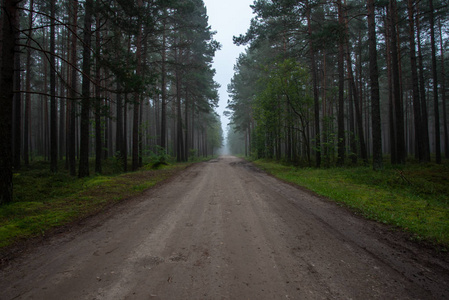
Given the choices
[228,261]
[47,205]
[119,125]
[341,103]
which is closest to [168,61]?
[119,125]

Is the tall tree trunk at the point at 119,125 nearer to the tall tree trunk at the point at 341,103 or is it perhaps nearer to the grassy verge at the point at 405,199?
the grassy verge at the point at 405,199

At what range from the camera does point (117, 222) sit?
4254 mm

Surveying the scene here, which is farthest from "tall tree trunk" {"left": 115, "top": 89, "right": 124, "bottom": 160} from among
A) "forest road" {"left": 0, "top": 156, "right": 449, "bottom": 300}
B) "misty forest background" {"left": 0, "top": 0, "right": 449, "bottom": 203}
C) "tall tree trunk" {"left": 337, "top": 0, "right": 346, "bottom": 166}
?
"tall tree trunk" {"left": 337, "top": 0, "right": 346, "bottom": 166}

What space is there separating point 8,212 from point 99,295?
471 cm

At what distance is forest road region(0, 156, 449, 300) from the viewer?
7.05ft

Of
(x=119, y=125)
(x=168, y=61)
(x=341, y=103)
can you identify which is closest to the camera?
(x=341, y=103)

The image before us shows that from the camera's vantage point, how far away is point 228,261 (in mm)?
2709

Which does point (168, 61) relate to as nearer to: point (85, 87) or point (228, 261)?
point (85, 87)

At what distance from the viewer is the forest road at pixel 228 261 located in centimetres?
215

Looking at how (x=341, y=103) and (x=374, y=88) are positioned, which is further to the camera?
(x=341, y=103)

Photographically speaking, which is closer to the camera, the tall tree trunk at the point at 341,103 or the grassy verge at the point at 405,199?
the grassy verge at the point at 405,199

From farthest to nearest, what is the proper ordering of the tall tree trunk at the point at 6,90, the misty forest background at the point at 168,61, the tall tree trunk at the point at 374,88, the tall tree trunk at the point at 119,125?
the tall tree trunk at the point at 119,125
the tall tree trunk at the point at 374,88
the misty forest background at the point at 168,61
the tall tree trunk at the point at 6,90

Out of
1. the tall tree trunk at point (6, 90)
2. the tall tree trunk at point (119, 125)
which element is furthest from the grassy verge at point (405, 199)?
the tall tree trunk at point (119, 125)

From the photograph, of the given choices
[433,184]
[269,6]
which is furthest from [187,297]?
[269,6]
